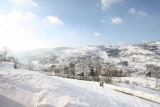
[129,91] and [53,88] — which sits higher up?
[53,88]

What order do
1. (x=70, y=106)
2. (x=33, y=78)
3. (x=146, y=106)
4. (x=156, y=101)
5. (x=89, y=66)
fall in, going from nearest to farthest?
(x=70, y=106) < (x=33, y=78) < (x=146, y=106) < (x=156, y=101) < (x=89, y=66)

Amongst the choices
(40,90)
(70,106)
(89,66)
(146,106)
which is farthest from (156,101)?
(89,66)

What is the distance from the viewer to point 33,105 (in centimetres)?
582

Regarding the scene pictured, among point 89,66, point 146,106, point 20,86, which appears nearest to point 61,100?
point 20,86

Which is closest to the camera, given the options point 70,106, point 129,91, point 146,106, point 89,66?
point 70,106

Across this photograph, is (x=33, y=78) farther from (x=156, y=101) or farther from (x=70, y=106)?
(x=156, y=101)

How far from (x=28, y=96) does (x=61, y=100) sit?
2.16 m

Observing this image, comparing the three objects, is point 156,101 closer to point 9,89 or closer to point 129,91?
point 129,91

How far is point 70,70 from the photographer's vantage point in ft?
178

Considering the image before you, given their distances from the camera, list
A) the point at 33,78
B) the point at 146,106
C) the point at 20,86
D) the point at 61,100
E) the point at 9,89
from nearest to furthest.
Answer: the point at 61,100
the point at 9,89
the point at 20,86
the point at 33,78
the point at 146,106

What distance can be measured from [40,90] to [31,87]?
0.81 meters

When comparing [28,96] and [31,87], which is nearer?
[28,96]

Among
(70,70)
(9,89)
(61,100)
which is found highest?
(9,89)

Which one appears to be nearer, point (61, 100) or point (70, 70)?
point (61, 100)
